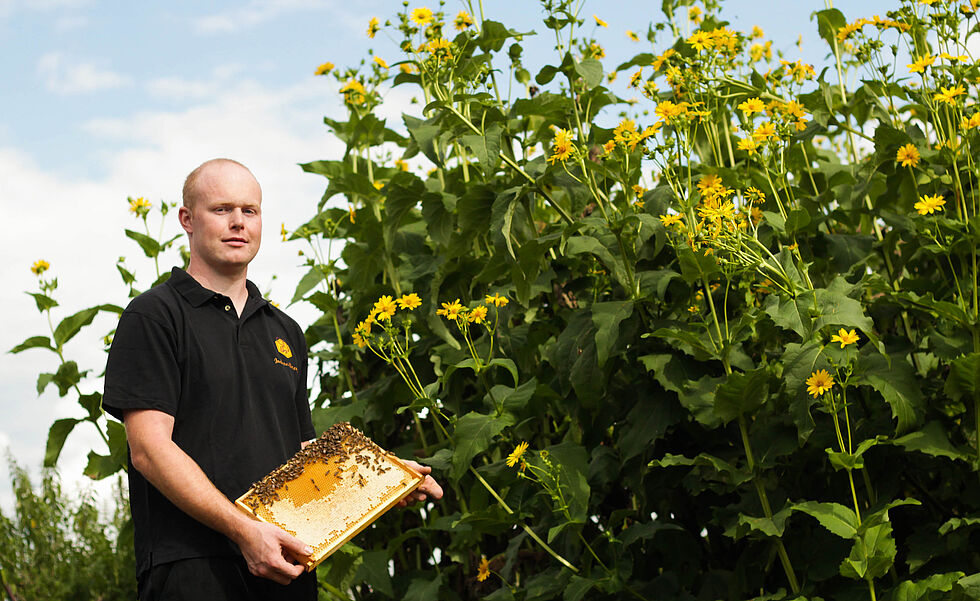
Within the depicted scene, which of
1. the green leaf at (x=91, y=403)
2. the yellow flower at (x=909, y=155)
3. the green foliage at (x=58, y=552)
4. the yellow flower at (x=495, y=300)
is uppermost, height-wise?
the yellow flower at (x=909, y=155)

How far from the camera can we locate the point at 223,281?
2.31 meters

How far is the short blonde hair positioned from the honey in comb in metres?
0.65

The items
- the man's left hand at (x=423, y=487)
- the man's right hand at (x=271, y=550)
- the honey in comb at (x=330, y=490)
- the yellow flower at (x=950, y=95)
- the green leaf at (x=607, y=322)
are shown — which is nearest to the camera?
the man's right hand at (x=271, y=550)

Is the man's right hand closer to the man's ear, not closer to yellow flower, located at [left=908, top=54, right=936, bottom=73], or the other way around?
the man's ear

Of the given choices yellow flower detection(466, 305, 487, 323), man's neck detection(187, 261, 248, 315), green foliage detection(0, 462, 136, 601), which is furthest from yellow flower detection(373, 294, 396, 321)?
green foliage detection(0, 462, 136, 601)

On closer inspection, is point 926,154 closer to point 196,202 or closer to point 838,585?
point 838,585

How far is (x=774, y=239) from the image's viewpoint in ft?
10.3

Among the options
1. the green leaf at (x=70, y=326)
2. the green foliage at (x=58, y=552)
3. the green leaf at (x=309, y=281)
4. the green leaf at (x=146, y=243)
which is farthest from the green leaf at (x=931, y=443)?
the green foliage at (x=58, y=552)

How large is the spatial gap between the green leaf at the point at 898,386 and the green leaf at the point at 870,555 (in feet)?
1.00

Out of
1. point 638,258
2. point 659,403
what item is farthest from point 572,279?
point 659,403

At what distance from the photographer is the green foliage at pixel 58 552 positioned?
5852mm

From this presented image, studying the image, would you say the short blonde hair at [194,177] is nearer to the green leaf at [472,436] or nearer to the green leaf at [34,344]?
the green leaf at [472,436]

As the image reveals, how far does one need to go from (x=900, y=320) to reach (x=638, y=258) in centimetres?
104

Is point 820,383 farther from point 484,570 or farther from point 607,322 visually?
point 484,570
